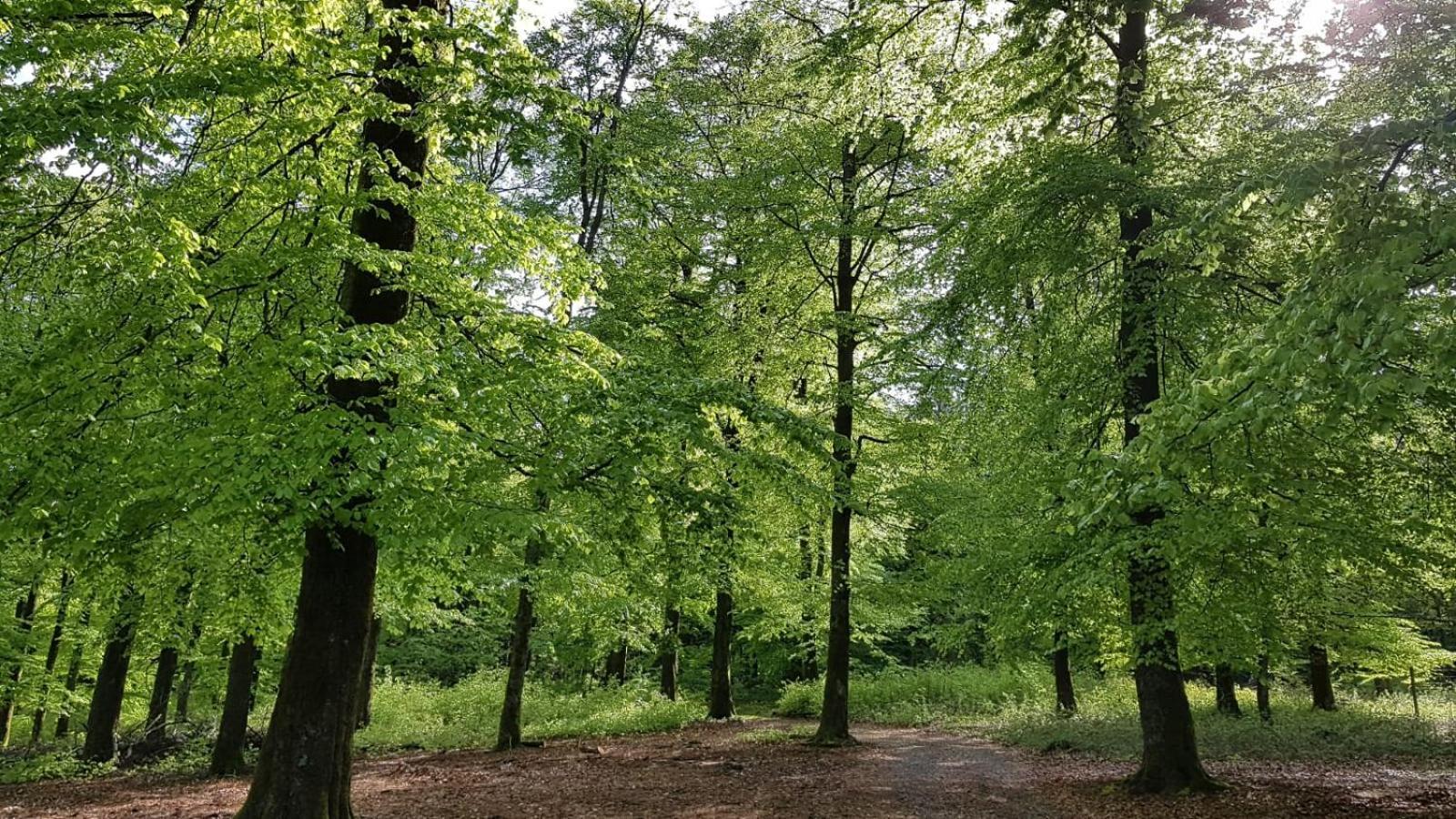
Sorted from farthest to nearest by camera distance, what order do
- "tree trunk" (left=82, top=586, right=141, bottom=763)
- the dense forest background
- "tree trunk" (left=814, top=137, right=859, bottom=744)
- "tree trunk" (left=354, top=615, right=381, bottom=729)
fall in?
"tree trunk" (left=354, top=615, right=381, bottom=729), "tree trunk" (left=82, top=586, right=141, bottom=763), "tree trunk" (left=814, top=137, right=859, bottom=744), the dense forest background

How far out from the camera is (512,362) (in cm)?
764

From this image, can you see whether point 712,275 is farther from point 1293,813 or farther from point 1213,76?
point 1293,813

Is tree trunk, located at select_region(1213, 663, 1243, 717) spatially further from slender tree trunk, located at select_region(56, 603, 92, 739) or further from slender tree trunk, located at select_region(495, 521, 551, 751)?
slender tree trunk, located at select_region(56, 603, 92, 739)

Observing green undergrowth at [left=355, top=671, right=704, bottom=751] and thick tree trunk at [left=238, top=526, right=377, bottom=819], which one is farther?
green undergrowth at [left=355, top=671, right=704, bottom=751]

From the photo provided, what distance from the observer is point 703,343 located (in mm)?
16172

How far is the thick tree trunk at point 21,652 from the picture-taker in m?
18.1

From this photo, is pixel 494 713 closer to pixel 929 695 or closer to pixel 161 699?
pixel 161 699

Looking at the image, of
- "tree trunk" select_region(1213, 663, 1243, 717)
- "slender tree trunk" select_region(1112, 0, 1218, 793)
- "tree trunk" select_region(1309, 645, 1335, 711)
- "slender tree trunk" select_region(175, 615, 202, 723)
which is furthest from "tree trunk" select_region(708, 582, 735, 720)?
"tree trunk" select_region(1309, 645, 1335, 711)

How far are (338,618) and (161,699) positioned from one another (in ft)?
41.6

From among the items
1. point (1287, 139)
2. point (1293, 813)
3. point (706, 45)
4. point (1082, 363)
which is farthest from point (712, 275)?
point (1293, 813)

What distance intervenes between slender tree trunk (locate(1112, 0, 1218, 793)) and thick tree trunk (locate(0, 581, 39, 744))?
20.5 m

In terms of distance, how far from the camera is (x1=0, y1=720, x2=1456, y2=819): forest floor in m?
9.09

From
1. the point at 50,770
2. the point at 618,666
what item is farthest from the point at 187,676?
the point at 618,666

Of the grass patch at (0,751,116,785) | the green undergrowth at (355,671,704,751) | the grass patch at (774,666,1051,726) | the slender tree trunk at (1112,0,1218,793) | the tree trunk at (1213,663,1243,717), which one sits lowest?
the grass patch at (0,751,116,785)
